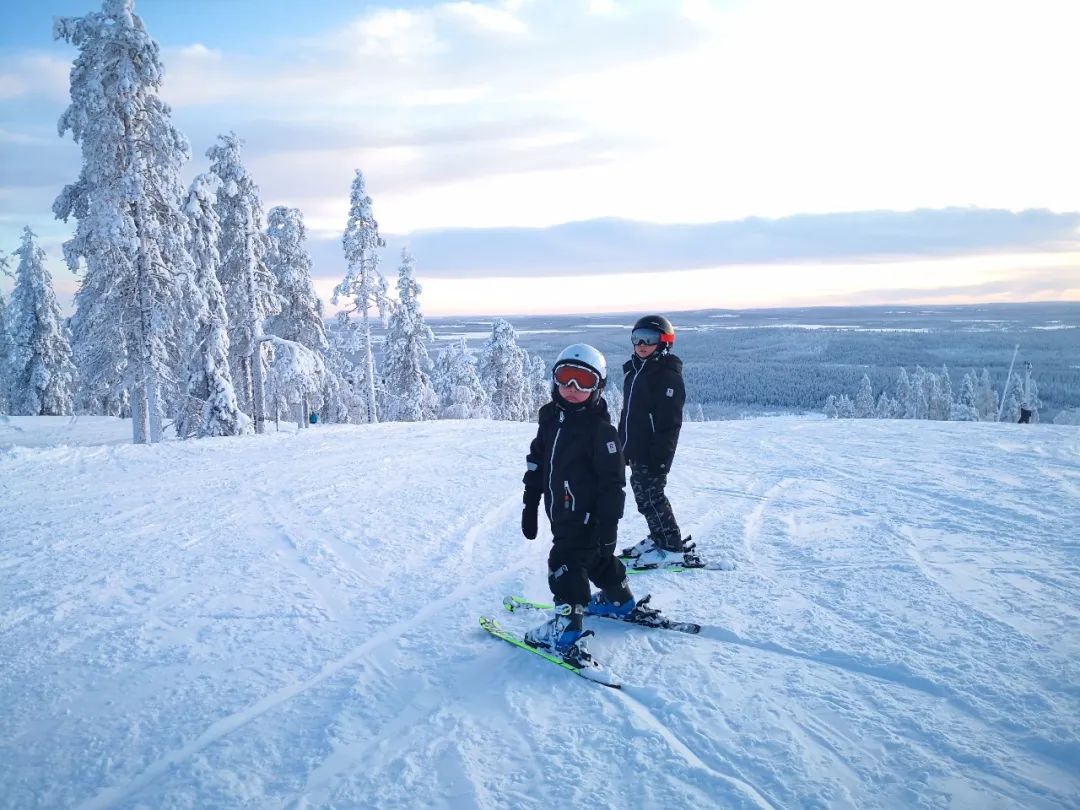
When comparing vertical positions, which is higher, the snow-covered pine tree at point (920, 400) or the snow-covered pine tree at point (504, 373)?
the snow-covered pine tree at point (504, 373)

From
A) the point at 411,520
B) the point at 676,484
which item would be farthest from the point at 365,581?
the point at 676,484

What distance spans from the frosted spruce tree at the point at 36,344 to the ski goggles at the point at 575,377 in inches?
1505

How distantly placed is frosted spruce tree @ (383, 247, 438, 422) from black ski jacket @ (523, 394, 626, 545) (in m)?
32.3

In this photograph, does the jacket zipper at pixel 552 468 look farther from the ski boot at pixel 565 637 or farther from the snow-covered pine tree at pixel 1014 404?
the snow-covered pine tree at pixel 1014 404

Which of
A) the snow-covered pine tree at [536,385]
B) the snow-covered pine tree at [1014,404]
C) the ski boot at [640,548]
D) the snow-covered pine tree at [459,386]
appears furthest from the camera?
the snow-covered pine tree at [1014,404]

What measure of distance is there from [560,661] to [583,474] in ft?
4.70

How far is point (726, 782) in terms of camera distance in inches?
Result: 124

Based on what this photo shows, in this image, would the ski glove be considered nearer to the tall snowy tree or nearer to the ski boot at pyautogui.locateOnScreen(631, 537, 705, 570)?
the ski boot at pyautogui.locateOnScreen(631, 537, 705, 570)

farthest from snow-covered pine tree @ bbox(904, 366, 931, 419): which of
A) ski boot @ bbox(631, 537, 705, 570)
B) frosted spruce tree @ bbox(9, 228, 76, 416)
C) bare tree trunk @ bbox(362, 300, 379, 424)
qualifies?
frosted spruce tree @ bbox(9, 228, 76, 416)

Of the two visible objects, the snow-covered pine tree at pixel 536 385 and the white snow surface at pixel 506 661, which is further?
the snow-covered pine tree at pixel 536 385

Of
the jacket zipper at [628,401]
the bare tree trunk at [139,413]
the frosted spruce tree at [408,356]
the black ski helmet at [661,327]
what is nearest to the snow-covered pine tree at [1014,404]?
the frosted spruce tree at [408,356]

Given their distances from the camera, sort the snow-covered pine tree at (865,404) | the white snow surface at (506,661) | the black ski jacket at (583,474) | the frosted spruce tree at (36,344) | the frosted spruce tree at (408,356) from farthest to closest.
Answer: the snow-covered pine tree at (865,404) → the frosted spruce tree at (408,356) → the frosted spruce tree at (36,344) → the black ski jacket at (583,474) → the white snow surface at (506,661)

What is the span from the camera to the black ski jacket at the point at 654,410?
6039mm

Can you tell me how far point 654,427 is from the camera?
6.12 meters
